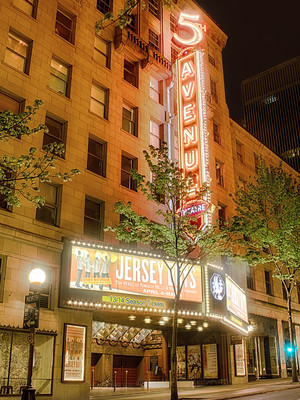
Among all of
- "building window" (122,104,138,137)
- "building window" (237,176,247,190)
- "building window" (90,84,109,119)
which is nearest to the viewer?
"building window" (90,84,109,119)

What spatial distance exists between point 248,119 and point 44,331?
150602 mm

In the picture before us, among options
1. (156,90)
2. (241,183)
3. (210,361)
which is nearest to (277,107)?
(241,183)

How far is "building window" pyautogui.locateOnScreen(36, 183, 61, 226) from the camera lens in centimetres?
2150

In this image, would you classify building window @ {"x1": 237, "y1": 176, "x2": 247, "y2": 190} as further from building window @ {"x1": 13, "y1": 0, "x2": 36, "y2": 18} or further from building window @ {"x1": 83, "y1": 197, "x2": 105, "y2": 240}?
building window @ {"x1": 13, "y1": 0, "x2": 36, "y2": 18}

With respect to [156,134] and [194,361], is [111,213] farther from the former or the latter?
[194,361]

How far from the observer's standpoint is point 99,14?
1133 inches

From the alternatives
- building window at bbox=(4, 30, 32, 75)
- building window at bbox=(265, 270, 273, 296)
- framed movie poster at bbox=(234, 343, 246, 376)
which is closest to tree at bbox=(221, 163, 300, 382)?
framed movie poster at bbox=(234, 343, 246, 376)

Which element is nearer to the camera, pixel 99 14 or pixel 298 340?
pixel 99 14

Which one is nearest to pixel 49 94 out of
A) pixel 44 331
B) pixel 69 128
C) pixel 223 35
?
pixel 69 128

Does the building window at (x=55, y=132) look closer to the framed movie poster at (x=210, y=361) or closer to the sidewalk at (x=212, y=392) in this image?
the sidewalk at (x=212, y=392)

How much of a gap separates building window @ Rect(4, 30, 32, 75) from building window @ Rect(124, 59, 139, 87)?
8.58 meters

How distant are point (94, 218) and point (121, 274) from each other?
4.25 metres

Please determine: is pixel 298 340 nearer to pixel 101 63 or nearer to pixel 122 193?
pixel 122 193

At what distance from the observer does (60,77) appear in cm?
2494
